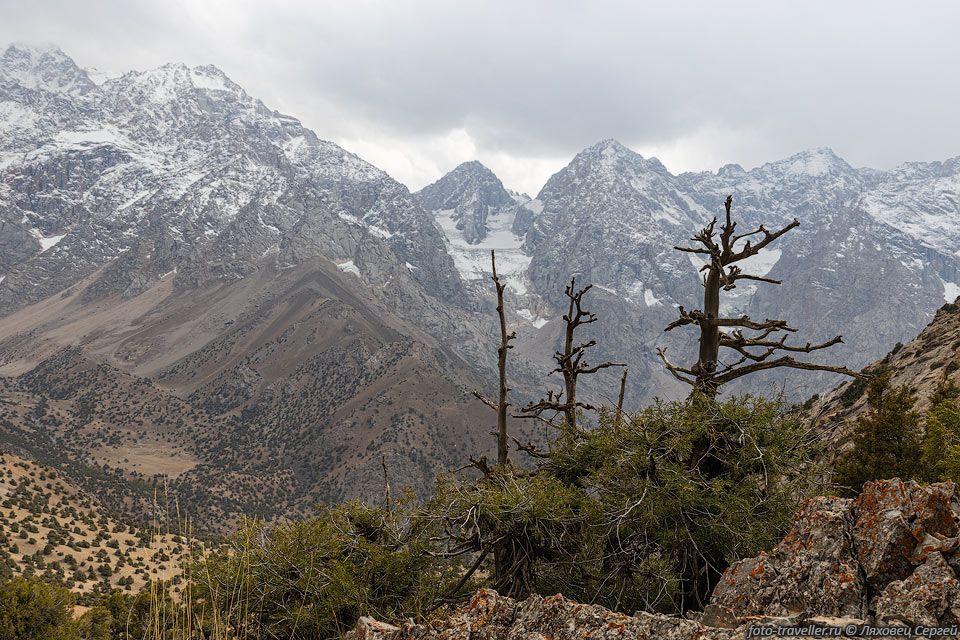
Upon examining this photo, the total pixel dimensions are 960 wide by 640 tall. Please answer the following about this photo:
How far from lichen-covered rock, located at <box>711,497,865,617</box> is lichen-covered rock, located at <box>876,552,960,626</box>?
1.06 feet

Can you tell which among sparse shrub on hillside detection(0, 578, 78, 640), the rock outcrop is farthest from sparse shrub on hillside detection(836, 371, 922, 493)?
sparse shrub on hillside detection(0, 578, 78, 640)

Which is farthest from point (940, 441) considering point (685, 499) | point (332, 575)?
point (332, 575)

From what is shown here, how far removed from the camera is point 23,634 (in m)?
15.2

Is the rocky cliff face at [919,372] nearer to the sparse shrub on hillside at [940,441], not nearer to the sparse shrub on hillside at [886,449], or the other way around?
the sparse shrub on hillside at [886,449]

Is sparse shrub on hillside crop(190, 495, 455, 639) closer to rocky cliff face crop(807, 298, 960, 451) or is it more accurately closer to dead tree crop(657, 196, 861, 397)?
dead tree crop(657, 196, 861, 397)

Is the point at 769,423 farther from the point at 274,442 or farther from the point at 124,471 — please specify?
the point at 274,442

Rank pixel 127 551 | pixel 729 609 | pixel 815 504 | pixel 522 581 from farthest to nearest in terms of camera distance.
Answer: pixel 127 551 → pixel 522 581 → pixel 815 504 → pixel 729 609

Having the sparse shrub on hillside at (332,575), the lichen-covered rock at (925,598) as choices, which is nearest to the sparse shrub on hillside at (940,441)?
the lichen-covered rock at (925,598)

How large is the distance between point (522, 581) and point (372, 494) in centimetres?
10895

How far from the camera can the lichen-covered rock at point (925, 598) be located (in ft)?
11.7

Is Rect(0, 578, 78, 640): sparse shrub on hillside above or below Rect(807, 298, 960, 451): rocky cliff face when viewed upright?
below

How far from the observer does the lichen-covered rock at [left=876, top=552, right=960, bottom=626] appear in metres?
3.57

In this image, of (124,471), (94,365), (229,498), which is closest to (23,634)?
(229,498)

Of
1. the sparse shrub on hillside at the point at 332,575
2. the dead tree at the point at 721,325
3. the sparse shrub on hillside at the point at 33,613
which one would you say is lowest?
the sparse shrub on hillside at the point at 33,613
